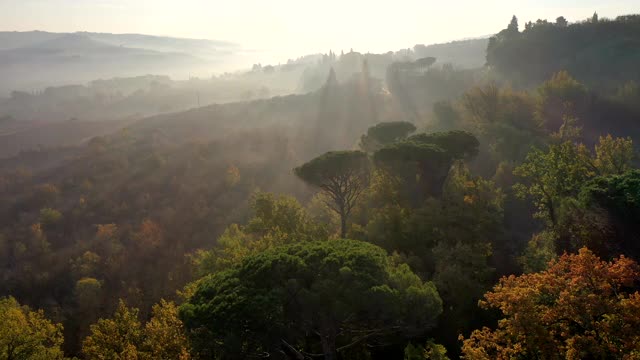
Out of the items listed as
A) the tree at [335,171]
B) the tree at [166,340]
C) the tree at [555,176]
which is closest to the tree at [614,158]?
the tree at [555,176]

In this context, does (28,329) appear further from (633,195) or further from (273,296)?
(633,195)

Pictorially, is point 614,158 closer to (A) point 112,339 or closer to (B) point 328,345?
(B) point 328,345

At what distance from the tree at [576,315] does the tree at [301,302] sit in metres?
4.34

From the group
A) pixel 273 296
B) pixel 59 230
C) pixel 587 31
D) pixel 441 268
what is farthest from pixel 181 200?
pixel 587 31

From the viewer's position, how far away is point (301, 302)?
74.9 feet

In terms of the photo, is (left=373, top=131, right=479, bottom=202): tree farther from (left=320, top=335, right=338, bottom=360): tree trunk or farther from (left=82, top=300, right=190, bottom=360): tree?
(left=82, top=300, right=190, bottom=360): tree

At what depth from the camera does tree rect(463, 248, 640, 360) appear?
20.0 meters

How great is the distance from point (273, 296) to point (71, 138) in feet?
664

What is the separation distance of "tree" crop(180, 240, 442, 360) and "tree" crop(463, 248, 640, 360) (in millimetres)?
A: 4342

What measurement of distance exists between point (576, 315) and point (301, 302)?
540 inches

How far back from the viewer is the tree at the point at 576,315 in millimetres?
19984

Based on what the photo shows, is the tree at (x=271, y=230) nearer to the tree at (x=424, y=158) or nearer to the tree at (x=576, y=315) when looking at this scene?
the tree at (x=424, y=158)

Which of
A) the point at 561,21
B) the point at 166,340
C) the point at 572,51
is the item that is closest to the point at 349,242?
the point at 166,340

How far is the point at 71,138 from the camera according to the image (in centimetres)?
19162
